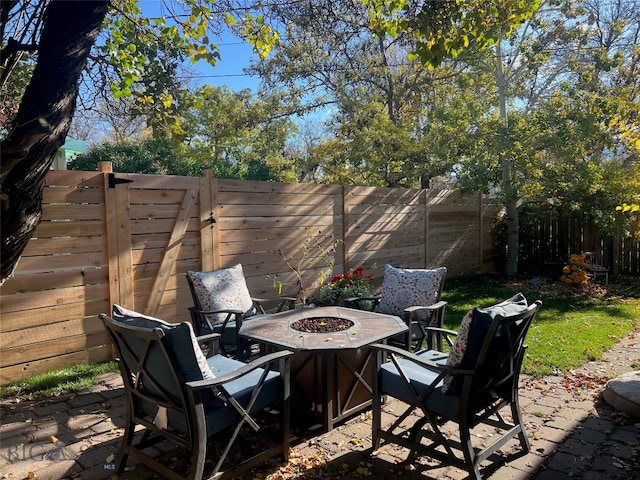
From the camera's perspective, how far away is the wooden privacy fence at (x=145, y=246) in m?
3.85

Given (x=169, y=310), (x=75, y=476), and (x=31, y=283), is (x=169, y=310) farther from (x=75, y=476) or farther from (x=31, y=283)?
(x=75, y=476)

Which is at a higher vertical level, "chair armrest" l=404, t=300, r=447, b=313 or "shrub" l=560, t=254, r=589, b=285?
"chair armrest" l=404, t=300, r=447, b=313

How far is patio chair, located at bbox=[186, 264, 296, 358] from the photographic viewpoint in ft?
12.8

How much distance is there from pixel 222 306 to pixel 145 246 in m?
1.11

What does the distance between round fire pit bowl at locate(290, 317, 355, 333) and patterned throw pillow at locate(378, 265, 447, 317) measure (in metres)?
1.03

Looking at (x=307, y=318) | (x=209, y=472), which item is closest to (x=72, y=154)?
(x=307, y=318)

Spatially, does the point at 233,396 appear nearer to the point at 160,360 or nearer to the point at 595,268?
the point at 160,360

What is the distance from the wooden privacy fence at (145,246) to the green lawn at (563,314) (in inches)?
77.2

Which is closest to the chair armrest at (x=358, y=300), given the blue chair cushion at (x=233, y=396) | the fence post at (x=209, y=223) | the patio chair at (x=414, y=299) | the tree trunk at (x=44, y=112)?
the patio chair at (x=414, y=299)

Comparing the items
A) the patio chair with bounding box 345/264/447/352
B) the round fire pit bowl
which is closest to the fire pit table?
the round fire pit bowl

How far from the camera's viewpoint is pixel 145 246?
4523 millimetres

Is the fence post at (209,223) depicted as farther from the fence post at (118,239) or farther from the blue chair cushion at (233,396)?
the blue chair cushion at (233,396)

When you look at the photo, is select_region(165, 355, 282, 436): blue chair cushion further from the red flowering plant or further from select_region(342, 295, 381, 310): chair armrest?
the red flowering plant

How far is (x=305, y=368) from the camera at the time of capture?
10.4 feet
